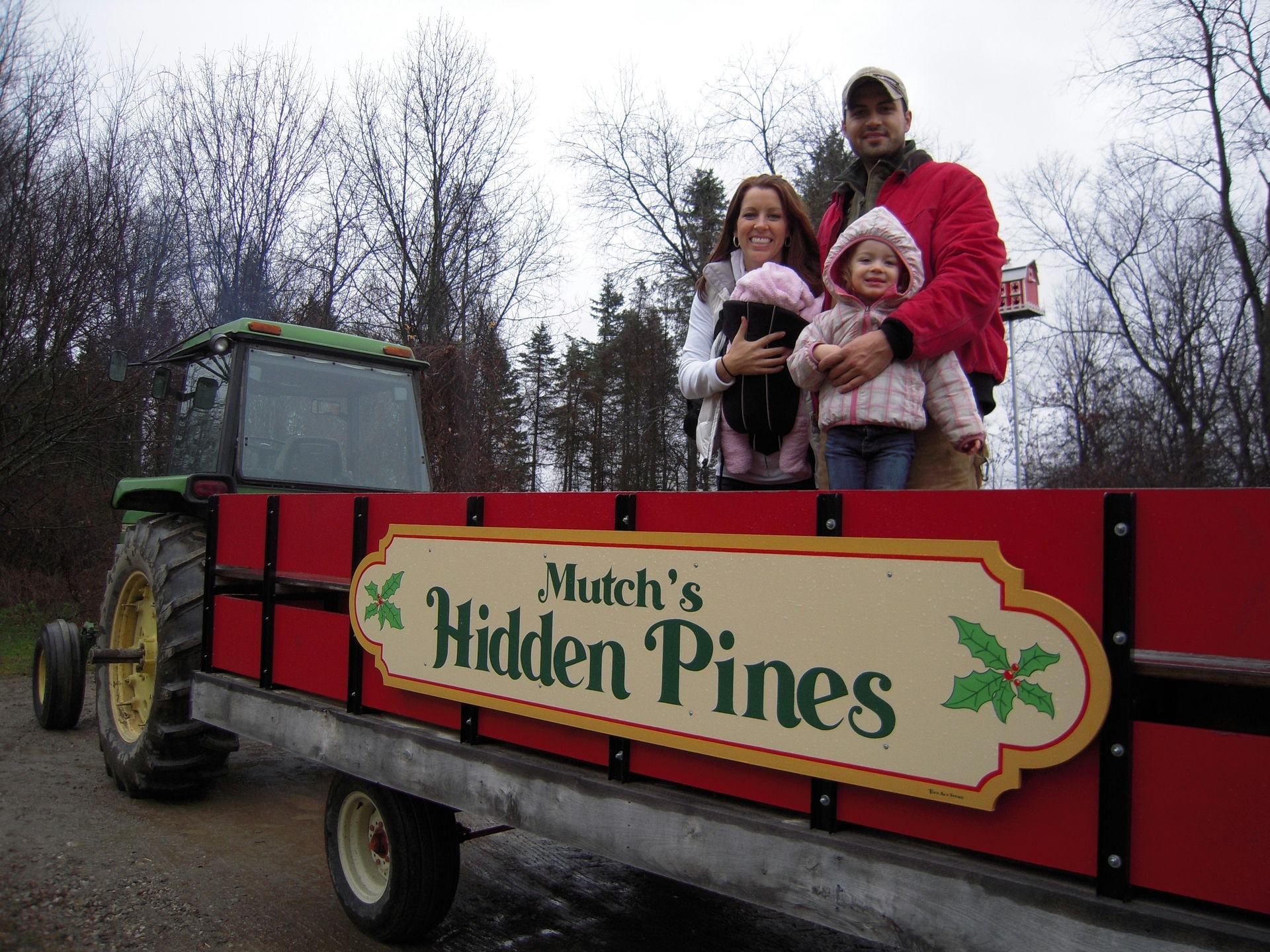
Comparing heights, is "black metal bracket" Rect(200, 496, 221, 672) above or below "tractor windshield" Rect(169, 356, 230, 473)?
below

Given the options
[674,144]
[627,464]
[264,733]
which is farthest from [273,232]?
[264,733]

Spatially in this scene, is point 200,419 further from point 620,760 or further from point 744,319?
point 620,760

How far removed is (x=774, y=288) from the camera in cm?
278

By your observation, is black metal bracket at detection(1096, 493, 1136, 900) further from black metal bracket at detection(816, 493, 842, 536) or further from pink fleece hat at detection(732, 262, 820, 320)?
pink fleece hat at detection(732, 262, 820, 320)

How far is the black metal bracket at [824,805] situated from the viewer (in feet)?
6.17

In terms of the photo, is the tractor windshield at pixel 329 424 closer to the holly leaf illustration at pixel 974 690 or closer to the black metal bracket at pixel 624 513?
the black metal bracket at pixel 624 513

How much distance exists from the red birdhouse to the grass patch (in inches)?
438

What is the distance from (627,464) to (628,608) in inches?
1209

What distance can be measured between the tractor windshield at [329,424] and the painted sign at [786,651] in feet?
11.0

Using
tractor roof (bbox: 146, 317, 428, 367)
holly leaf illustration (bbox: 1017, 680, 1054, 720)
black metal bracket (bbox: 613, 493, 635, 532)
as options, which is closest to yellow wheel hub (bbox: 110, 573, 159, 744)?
tractor roof (bbox: 146, 317, 428, 367)

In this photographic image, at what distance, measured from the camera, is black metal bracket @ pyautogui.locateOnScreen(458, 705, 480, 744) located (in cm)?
274

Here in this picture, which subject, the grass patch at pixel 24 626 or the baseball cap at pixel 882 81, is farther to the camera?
the grass patch at pixel 24 626

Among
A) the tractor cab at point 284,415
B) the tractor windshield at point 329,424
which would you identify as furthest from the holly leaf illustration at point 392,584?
the tractor windshield at point 329,424

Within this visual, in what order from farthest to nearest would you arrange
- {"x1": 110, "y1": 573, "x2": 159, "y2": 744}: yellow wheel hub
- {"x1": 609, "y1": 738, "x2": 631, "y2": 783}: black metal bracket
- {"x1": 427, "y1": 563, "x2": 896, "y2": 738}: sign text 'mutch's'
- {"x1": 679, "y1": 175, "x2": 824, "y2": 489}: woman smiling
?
1. {"x1": 110, "y1": 573, "x2": 159, "y2": 744}: yellow wheel hub
2. {"x1": 679, "y1": 175, "x2": 824, "y2": 489}: woman smiling
3. {"x1": 609, "y1": 738, "x2": 631, "y2": 783}: black metal bracket
4. {"x1": 427, "y1": 563, "x2": 896, "y2": 738}: sign text 'mutch's'
